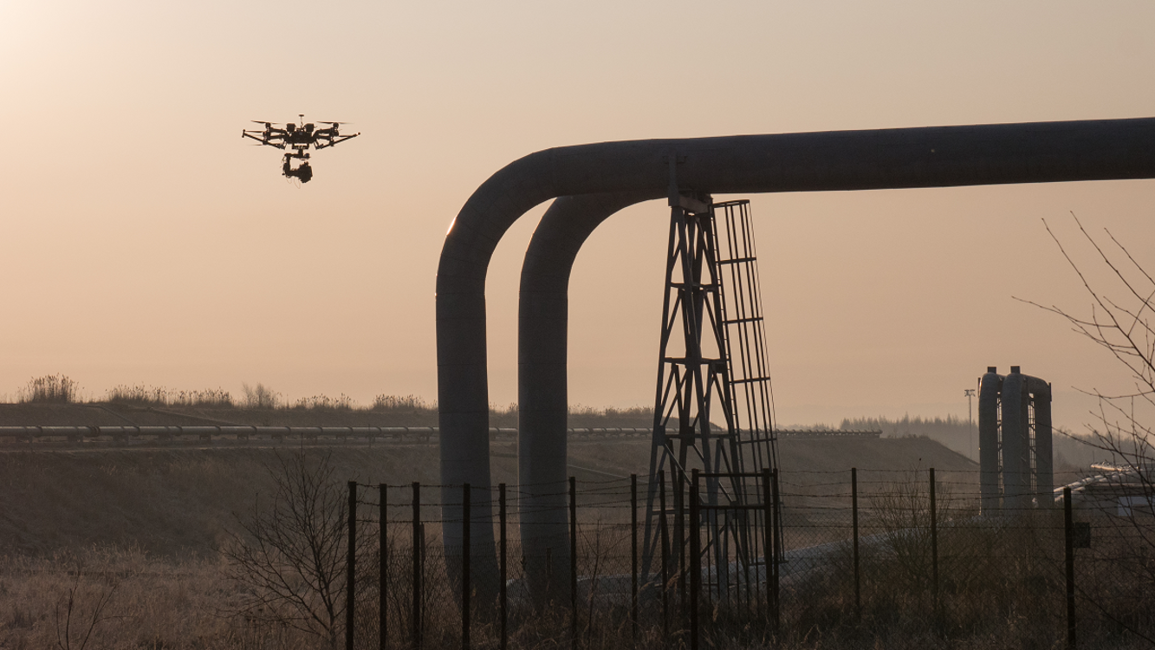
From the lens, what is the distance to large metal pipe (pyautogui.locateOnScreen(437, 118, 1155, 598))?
15453mm

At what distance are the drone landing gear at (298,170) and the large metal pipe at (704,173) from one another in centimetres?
1833

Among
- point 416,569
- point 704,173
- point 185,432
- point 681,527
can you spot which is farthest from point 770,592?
point 185,432

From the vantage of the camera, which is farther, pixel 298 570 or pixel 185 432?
pixel 185 432

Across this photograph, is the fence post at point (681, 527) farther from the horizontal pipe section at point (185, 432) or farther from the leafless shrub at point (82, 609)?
the horizontal pipe section at point (185, 432)

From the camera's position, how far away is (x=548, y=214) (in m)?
18.4

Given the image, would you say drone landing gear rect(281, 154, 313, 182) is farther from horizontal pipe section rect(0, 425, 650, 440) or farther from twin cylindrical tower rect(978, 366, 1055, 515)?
twin cylindrical tower rect(978, 366, 1055, 515)

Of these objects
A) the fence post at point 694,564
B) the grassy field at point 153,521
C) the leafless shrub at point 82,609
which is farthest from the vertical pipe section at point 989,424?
the leafless shrub at point 82,609

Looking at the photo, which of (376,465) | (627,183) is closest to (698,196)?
(627,183)

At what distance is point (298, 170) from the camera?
112 ft

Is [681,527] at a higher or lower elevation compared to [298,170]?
lower

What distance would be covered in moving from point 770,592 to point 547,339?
20.3 feet

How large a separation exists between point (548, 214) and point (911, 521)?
7930 mm

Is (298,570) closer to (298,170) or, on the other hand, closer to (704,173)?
(704,173)

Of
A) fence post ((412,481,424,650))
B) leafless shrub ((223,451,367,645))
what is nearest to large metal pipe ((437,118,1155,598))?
leafless shrub ((223,451,367,645))
